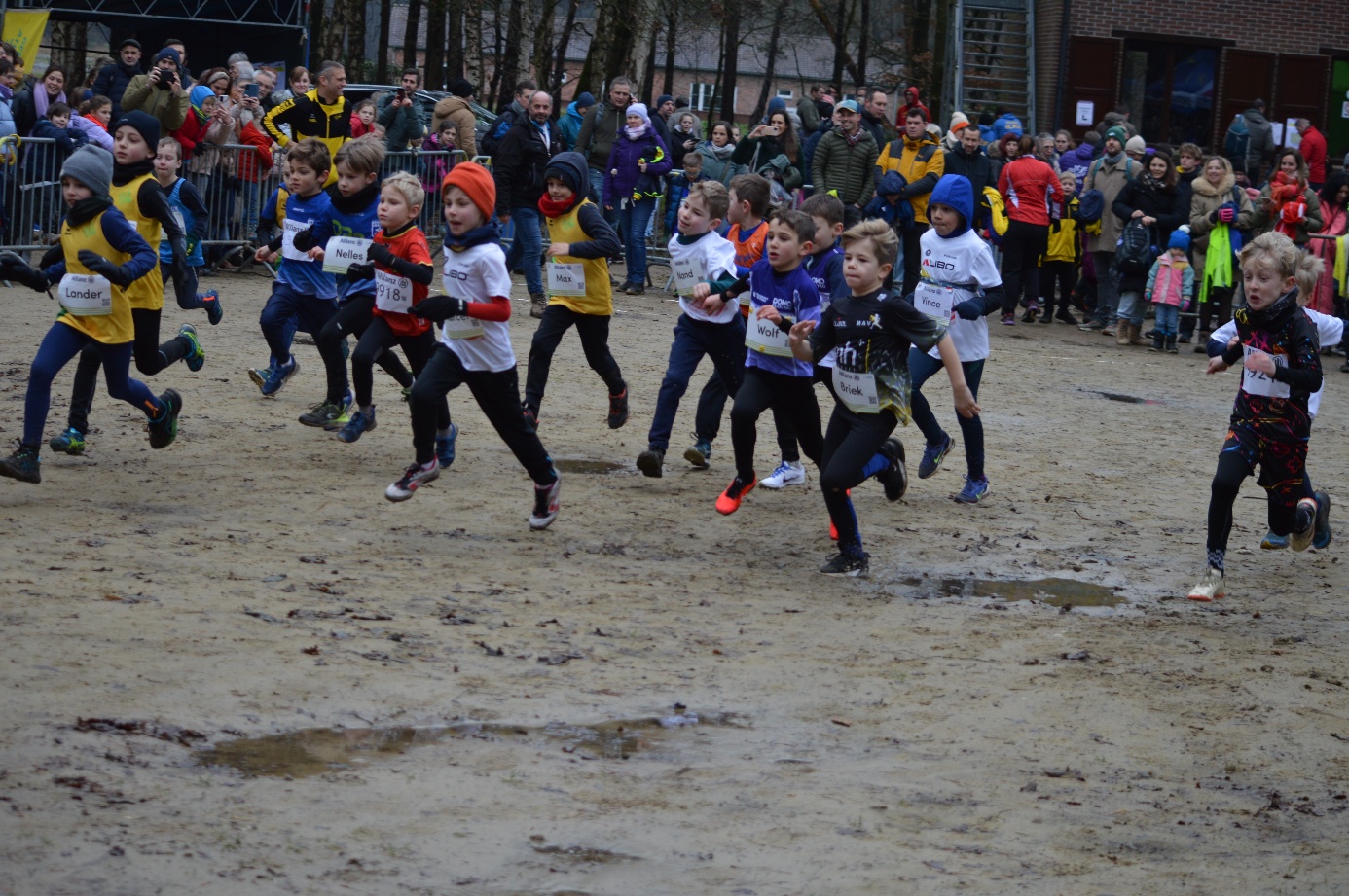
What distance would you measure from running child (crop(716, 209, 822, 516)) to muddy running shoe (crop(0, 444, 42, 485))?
350 centimetres

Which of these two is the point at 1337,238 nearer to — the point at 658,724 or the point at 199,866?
the point at 658,724

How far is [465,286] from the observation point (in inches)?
306

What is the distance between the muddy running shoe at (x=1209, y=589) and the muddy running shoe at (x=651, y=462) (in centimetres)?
313

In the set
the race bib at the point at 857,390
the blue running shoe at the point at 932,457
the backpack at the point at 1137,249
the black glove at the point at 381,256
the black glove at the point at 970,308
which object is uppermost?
the backpack at the point at 1137,249

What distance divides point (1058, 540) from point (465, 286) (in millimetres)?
3521

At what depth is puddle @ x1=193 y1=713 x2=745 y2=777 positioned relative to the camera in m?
4.83

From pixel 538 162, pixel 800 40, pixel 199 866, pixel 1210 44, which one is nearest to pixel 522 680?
pixel 199 866

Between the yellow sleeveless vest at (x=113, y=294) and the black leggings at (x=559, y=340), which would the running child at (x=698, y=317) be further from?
the yellow sleeveless vest at (x=113, y=294)

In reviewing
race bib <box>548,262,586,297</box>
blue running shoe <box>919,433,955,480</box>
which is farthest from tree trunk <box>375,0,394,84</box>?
blue running shoe <box>919,433,955,480</box>

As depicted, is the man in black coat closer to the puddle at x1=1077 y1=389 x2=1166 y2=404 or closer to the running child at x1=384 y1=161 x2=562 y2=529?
the puddle at x1=1077 y1=389 x2=1166 y2=404

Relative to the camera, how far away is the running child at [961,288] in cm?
922

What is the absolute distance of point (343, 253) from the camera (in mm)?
9406

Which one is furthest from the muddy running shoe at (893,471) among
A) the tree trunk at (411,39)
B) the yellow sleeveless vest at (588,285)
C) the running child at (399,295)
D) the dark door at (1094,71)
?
the tree trunk at (411,39)

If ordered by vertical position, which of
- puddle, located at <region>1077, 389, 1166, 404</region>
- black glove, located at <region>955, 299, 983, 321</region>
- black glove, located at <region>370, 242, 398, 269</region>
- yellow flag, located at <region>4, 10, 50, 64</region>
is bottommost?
puddle, located at <region>1077, 389, 1166, 404</region>
